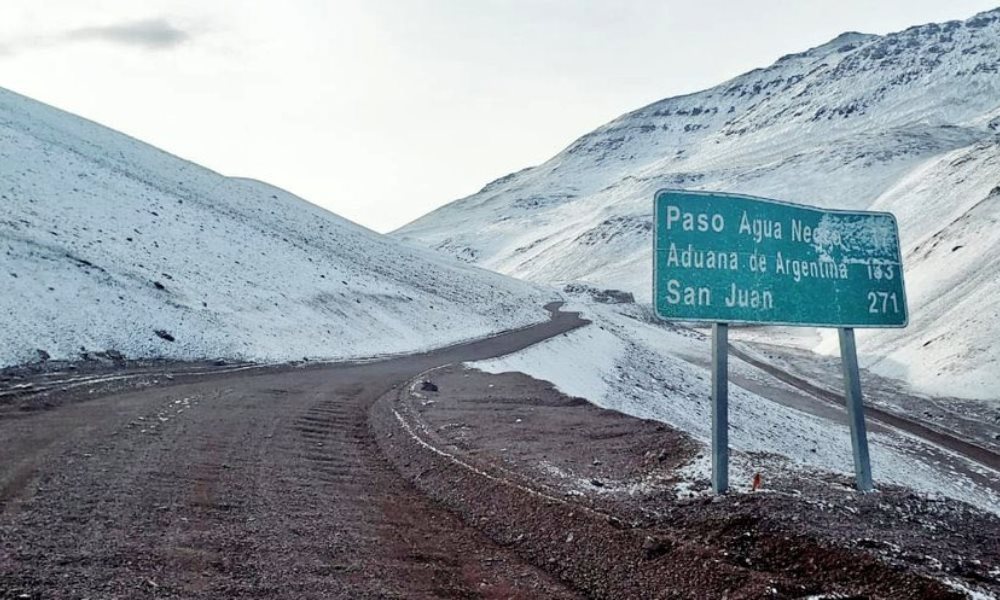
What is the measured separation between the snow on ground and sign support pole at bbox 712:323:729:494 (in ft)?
Result: 2.85

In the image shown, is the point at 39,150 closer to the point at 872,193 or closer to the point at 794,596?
the point at 794,596

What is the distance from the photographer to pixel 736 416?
23391 mm

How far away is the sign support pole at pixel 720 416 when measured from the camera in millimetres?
7008

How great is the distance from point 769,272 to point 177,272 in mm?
29329

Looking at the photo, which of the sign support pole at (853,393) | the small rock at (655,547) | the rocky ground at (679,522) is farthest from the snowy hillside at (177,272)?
the sign support pole at (853,393)

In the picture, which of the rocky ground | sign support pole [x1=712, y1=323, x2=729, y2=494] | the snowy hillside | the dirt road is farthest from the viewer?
the snowy hillside

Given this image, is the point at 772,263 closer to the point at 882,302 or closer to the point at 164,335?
the point at 882,302

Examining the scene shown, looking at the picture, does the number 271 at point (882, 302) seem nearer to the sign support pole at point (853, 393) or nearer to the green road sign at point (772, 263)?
the green road sign at point (772, 263)

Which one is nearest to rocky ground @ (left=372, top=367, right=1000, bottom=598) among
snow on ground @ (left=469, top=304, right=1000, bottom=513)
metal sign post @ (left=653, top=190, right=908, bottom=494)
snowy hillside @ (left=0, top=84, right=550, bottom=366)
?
metal sign post @ (left=653, top=190, right=908, bottom=494)

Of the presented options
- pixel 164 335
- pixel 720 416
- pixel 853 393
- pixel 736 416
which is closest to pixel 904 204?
pixel 736 416

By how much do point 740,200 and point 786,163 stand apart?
160m

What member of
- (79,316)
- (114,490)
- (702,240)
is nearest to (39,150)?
(79,316)

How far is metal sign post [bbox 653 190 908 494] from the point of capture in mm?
7441

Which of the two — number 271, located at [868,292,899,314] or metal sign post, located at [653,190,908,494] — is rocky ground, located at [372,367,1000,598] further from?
number 271, located at [868,292,899,314]
